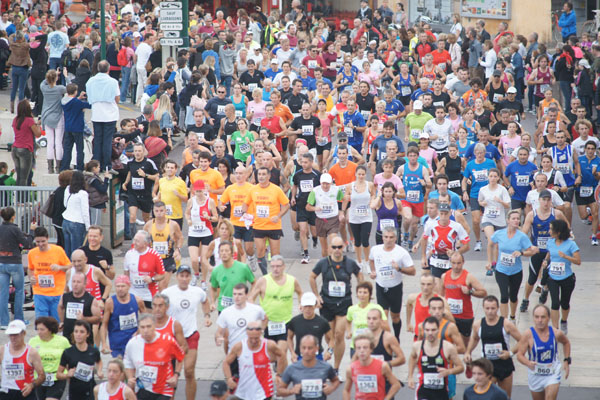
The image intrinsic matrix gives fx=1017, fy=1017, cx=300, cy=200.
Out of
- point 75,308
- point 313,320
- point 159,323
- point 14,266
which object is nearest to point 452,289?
point 313,320

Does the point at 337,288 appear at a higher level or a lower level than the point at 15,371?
higher

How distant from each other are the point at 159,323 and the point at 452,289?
348 cm

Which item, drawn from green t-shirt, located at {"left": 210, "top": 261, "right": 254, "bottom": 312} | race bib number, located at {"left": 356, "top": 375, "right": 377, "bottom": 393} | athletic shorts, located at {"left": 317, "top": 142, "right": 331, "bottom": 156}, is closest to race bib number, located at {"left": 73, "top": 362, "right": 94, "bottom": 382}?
green t-shirt, located at {"left": 210, "top": 261, "right": 254, "bottom": 312}

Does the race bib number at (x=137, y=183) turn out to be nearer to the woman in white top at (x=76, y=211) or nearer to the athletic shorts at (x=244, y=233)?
the woman in white top at (x=76, y=211)

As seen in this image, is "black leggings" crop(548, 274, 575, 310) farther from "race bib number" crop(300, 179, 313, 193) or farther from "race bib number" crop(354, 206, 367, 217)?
"race bib number" crop(300, 179, 313, 193)

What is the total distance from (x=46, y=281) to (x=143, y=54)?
13.1 metres

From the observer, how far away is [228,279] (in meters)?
11.9

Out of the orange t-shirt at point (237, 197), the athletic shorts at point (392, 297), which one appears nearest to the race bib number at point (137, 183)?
the orange t-shirt at point (237, 197)

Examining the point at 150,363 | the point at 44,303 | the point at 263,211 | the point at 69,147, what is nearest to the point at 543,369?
the point at 150,363

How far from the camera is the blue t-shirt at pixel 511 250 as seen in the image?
43.2 ft

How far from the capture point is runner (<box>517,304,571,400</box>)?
1060 centimetres

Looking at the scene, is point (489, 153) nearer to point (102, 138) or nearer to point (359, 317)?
point (102, 138)

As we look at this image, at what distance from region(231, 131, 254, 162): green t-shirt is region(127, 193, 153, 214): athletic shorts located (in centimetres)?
208

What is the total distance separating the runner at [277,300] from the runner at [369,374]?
165 cm
